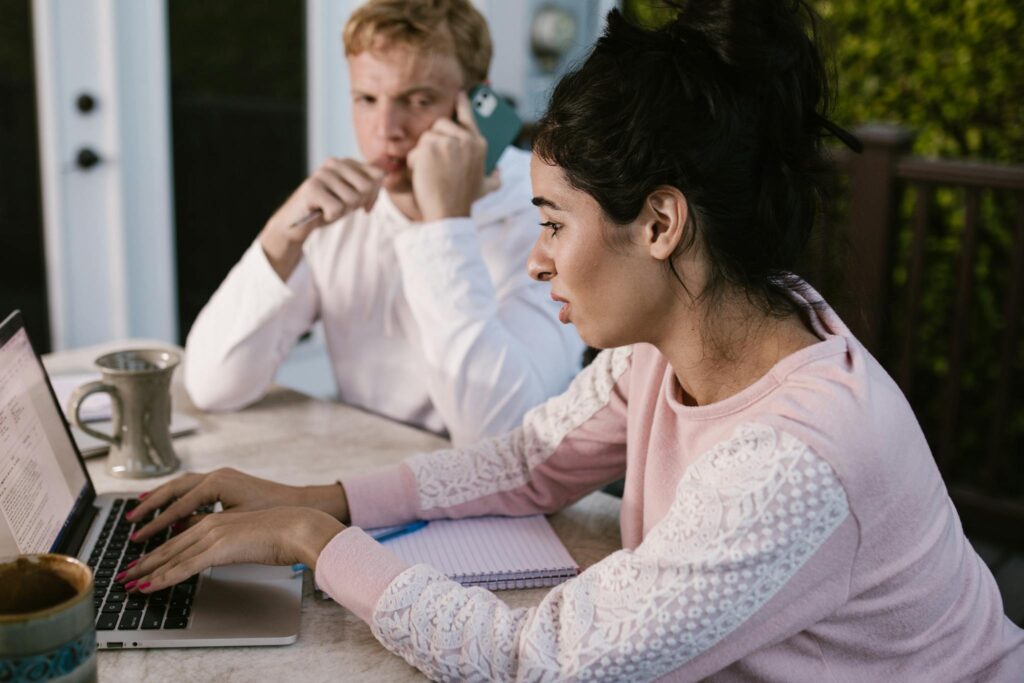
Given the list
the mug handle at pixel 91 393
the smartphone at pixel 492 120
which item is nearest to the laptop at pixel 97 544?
the mug handle at pixel 91 393

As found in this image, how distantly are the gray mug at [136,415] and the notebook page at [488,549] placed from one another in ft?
1.19

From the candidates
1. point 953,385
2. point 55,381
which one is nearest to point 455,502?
point 55,381

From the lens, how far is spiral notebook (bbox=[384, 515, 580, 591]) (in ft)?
3.65

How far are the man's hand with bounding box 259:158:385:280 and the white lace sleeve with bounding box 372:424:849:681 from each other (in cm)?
88

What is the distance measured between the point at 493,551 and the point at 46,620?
0.56 m

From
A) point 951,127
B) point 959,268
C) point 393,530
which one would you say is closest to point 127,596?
point 393,530

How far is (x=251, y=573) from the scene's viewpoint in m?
1.07

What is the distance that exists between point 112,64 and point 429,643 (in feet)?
7.76

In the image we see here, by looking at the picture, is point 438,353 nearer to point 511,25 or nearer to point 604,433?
point 604,433

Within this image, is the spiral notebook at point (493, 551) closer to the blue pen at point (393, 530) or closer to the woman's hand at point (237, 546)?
the blue pen at point (393, 530)

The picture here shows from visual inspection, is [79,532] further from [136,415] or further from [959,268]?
[959,268]

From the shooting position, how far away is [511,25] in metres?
3.83

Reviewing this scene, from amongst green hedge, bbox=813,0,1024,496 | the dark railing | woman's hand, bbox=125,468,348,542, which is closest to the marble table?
woman's hand, bbox=125,468,348,542

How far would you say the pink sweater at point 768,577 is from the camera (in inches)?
33.4
